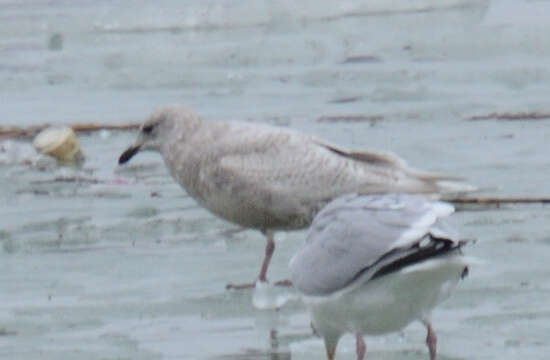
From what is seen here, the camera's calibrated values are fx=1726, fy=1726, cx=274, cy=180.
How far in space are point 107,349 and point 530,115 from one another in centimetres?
516

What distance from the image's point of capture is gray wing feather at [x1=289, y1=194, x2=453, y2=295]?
18.3 feet

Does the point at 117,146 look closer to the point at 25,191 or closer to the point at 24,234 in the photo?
the point at 25,191

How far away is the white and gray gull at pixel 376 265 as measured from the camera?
18.1ft

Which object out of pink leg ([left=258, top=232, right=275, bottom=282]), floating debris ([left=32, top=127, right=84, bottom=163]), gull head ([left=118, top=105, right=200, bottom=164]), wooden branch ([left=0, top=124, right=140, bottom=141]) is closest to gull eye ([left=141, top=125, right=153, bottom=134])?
gull head ([left=118, top=105, right=200, bottom=164])

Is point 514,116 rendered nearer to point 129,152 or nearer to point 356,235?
point 129,152

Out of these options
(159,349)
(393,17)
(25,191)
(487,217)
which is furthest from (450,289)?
(393,17)

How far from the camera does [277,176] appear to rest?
8.26 metres

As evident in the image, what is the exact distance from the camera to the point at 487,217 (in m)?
8.66

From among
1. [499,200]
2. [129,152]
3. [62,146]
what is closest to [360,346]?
[499,200]

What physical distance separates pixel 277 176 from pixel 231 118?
3.47m

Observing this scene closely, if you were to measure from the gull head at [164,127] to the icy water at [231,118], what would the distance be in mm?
402

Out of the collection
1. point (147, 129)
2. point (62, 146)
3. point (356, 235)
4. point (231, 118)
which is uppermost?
point (356, 235)

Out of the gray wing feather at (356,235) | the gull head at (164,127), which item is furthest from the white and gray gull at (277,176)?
the gray wing feather at (356,235)

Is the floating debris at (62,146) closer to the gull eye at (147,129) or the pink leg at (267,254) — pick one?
the gull eye at (147,129)
